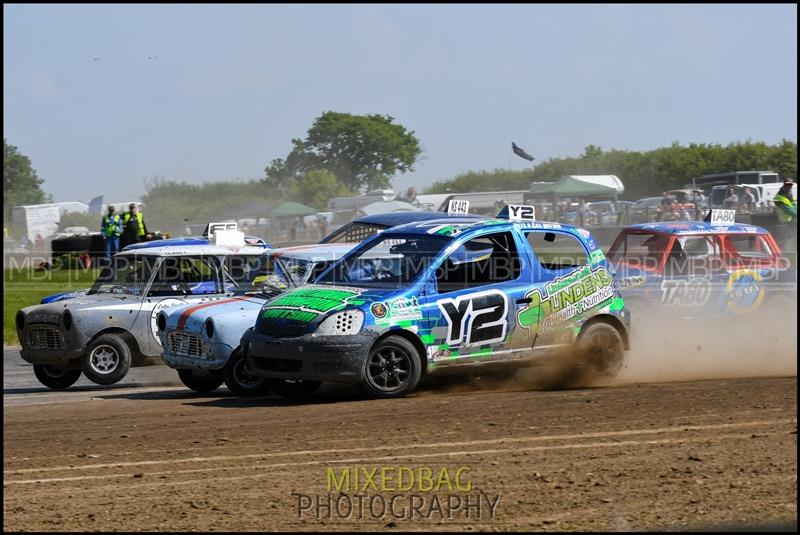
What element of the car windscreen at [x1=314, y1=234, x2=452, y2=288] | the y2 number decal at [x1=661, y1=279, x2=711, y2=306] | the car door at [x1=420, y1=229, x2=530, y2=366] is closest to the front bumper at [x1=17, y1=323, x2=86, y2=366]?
the car windscreen at [x1=314, y1=234, x2=452, y2=288]

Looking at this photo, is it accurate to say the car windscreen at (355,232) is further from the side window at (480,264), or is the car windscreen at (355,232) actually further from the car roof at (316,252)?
the side window at (480,264)

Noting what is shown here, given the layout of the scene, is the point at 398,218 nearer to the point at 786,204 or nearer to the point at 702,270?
the point at 702,270

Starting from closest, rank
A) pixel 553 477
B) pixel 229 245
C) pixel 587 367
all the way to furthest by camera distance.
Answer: pixel 553 477, pixel 587 367, pixel 229 245

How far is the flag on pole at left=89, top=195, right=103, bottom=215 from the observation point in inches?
1449

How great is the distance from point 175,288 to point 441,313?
12.2 feet

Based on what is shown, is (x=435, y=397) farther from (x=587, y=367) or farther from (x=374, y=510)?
(x=374, y=510)

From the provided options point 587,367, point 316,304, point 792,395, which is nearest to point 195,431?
point 316,304

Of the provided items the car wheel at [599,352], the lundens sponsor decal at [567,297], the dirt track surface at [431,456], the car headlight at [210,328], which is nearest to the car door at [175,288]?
the car headlight at [210,328]

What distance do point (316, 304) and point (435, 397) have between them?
1335 mm

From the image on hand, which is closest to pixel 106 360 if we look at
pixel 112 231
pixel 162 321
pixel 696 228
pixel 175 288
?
pixel 175 288

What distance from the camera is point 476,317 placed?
33.4ft

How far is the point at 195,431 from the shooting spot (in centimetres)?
868

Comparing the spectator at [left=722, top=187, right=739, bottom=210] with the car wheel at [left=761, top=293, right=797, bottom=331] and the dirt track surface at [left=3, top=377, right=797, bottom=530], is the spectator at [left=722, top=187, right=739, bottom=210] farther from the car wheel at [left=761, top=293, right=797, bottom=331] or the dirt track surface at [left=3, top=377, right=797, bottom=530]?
the dirt track surface at [left=3, top=377, right=797, bottom=530]

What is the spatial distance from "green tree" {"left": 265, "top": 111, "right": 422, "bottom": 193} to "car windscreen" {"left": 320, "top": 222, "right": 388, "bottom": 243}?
12874 millimetres
